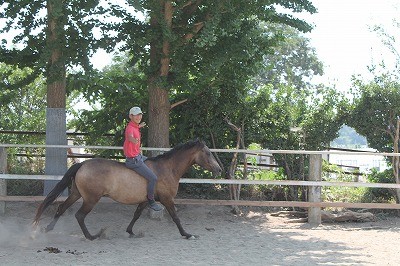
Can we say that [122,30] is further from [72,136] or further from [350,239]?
[350,239]

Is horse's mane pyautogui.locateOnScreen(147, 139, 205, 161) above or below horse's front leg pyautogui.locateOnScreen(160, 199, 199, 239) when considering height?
above

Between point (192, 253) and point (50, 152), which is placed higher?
point (50, 152)

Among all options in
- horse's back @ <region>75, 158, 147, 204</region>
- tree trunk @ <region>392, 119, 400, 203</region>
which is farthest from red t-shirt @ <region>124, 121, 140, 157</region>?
tree trunk @ <region>392, 119, 400, 203</region>

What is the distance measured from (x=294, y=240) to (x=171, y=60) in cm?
426

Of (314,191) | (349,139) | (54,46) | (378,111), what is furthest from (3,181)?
(349,139)

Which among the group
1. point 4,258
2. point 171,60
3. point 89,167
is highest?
point 171,60

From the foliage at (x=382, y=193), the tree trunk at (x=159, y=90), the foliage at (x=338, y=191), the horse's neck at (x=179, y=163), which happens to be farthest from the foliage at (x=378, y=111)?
the horse's neck at (x=179, y=163)

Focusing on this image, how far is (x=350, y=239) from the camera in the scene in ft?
33.0

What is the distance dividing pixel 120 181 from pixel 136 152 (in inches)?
20.3

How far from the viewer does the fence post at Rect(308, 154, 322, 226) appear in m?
11.6

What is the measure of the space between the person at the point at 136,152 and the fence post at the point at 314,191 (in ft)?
11.6

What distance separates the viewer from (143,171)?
9.39 meters

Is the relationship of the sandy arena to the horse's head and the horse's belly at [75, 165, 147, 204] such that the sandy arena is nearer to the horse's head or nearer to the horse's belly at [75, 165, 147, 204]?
the horse's belly at [75, 165, 147, 204]

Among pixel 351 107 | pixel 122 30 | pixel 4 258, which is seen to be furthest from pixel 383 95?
pixel 4 258
